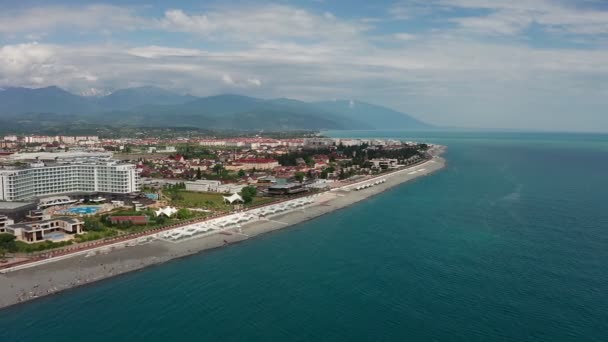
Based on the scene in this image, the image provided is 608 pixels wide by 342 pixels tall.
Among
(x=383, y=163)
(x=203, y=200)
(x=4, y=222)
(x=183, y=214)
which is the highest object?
(x=383, y=163)

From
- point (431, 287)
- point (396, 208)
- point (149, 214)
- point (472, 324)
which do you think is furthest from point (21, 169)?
point (472, 324)

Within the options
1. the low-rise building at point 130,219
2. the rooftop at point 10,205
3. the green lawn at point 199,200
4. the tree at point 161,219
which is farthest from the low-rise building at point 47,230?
the green lawn at point 199,200

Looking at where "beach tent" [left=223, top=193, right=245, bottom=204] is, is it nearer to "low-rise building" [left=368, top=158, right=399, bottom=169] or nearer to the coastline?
the coastline

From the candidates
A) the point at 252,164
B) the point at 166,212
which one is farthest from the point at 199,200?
the point at 252,164

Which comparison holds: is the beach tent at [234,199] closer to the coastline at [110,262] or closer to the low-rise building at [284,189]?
the coastline at [110,262]

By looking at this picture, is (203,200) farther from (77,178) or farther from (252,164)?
(252,164)

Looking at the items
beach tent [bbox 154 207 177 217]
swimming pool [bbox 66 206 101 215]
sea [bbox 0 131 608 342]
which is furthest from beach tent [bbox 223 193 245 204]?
swimming pool [bbox 66 206 101 215]
